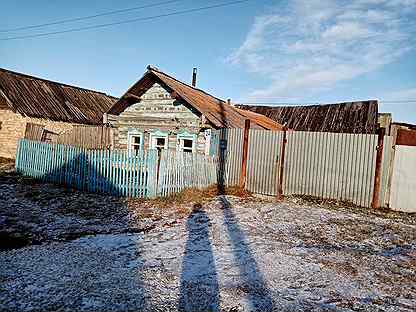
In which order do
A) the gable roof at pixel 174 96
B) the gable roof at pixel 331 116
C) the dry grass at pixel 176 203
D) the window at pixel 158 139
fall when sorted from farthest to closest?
1. the gable roof at pixel 331 116
2. the window at pixel 158 139
3. the gable roof at pixel 174 96
4. the dry grass at pixel 176 203

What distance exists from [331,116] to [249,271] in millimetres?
20771

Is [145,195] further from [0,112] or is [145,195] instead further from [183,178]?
[0,112]

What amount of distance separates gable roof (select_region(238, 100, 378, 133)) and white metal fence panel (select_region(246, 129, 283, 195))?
1131 cm

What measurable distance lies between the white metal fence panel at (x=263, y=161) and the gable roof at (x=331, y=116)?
11.3m

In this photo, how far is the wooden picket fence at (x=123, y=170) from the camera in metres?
10.2

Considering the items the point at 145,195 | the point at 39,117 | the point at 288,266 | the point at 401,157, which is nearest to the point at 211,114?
the point at 145,195

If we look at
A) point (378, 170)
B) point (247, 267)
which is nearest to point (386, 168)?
point (378, 170)

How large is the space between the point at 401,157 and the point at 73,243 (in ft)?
29.5

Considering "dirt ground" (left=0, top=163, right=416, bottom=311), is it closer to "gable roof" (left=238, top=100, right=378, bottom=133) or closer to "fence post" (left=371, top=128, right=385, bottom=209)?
"fence post" (left=371, top=128, right=385, bottom=209)

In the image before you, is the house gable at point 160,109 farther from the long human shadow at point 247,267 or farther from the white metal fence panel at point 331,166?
the long human shadow at point 247,267

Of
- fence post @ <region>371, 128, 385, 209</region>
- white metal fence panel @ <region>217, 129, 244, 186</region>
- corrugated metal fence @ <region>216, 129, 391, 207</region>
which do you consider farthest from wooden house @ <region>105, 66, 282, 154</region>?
fence post @ <region>371, 128, 385, 209</region>

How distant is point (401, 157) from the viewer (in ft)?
32.7

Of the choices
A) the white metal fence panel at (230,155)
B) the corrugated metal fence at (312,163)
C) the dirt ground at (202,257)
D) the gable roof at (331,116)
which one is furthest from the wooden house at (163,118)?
the gable roof at (331,116)

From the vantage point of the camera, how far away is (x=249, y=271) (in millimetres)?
4973
